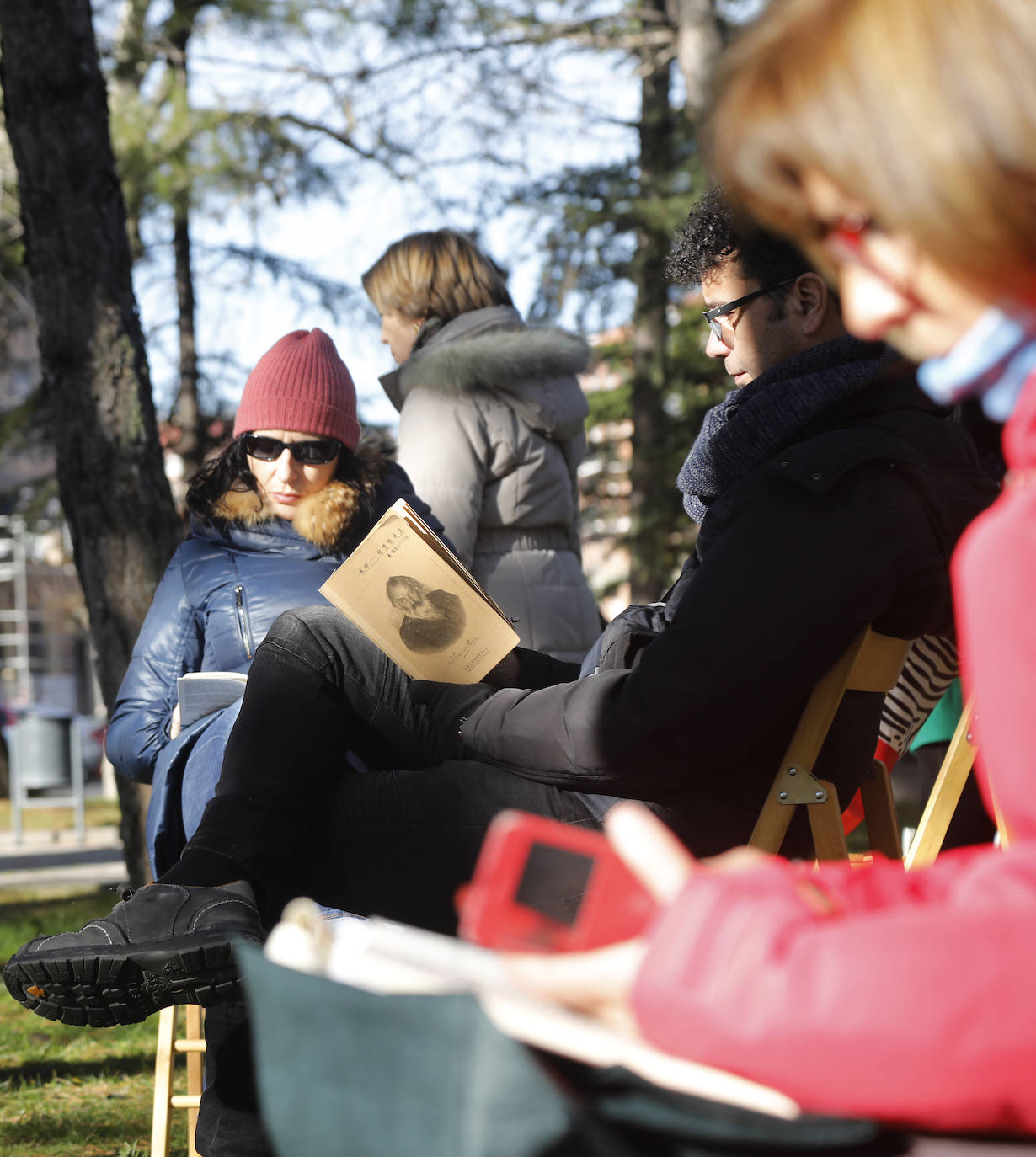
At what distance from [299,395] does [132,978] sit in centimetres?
184

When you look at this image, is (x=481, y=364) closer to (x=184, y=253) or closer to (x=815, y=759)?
(x=815, y=759)

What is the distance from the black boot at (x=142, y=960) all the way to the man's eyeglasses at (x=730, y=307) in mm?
1392

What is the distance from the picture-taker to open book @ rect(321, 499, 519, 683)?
230 centimetres

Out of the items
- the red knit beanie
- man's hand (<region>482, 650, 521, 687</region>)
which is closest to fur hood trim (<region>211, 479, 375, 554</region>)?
the red knit beanie

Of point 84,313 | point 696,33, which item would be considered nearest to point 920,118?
point 84,313

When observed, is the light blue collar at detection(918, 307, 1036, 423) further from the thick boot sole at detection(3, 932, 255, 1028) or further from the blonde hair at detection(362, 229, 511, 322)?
the blonde hair at detection(362, 229, 511, 322)

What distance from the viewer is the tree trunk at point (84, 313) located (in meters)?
4.89

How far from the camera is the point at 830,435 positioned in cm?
214

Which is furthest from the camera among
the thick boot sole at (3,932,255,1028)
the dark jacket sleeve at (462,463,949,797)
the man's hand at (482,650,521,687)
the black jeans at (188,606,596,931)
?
the man's hand at (482,650,521,687)

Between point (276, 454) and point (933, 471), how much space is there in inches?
76.8

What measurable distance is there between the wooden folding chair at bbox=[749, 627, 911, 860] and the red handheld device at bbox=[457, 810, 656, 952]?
3.24ft

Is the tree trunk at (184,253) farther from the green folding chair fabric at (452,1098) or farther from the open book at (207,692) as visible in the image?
the green folding chair fabric at (452,1098)

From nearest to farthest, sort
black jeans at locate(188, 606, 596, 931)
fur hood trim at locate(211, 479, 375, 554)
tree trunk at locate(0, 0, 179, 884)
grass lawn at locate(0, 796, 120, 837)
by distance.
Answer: black jeans at locate(188, 606, 596, 931) → fur hood trim at locate(211, 479, 375, 554) → tree trunk at locate(0, 0, 179, 884) → grass lawn at locate(0, 796, 120, 837)

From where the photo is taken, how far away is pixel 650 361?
428 inches
